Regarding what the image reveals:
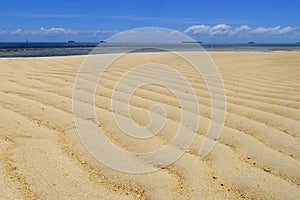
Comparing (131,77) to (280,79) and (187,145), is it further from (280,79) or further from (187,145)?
(187,145)

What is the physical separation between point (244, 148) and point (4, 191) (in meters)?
1.32

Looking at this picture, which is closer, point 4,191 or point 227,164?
point 4,191

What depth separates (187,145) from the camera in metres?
2.29

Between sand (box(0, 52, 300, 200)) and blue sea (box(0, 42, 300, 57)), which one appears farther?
blue sea (box(0, 42, 300, 57))

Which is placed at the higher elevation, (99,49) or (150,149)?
(150,149)

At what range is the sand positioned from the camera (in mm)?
1729

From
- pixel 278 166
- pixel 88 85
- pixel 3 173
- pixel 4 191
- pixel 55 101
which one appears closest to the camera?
pixel 4 191

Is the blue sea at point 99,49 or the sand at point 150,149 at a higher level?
the sand at point 150,149

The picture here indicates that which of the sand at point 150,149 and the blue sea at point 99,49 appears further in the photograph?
the blue sea at point 99,49

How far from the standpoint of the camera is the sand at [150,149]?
173 cm

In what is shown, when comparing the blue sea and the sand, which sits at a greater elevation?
the sand

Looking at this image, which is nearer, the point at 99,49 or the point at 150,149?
the point at 150,149

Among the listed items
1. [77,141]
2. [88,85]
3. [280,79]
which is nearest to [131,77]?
[88,85]

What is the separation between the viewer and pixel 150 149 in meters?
2.22
